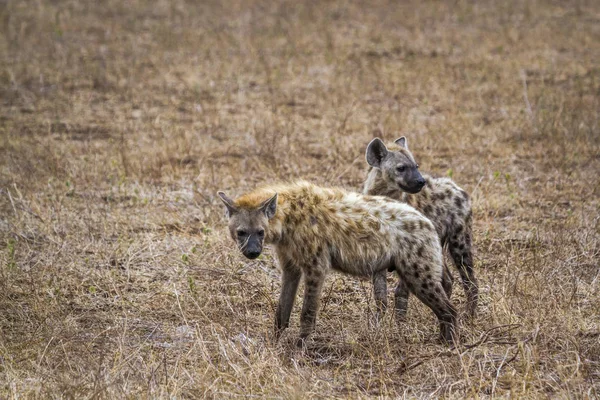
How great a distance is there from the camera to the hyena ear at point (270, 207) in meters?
4.55

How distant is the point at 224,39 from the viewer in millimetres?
12773

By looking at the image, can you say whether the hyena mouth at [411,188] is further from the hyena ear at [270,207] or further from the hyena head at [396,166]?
the hyena ear at [270,207]

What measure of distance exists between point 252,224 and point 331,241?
490 mm

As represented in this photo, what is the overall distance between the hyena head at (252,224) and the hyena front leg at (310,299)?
0.34m

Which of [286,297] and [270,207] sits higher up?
[270,207]

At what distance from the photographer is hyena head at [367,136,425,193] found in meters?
5.35

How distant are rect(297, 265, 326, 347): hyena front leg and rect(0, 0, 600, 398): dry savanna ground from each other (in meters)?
0.13

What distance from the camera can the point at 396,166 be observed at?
5555 mm

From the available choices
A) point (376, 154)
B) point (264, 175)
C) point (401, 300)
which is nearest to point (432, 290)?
point (401, 300)

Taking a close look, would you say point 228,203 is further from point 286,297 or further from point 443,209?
point 443,209

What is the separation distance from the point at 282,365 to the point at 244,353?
0.93 ft

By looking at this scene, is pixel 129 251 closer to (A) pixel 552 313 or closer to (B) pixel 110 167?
(B) pixel 110 167

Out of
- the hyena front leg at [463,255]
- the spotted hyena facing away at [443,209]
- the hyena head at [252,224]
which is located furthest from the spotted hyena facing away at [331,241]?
the hyena front leg at [463,255]

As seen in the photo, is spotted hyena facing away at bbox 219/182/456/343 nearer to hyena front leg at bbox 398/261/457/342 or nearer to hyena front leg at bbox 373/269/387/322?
hyena front leg at bbox 398/261/457/342
